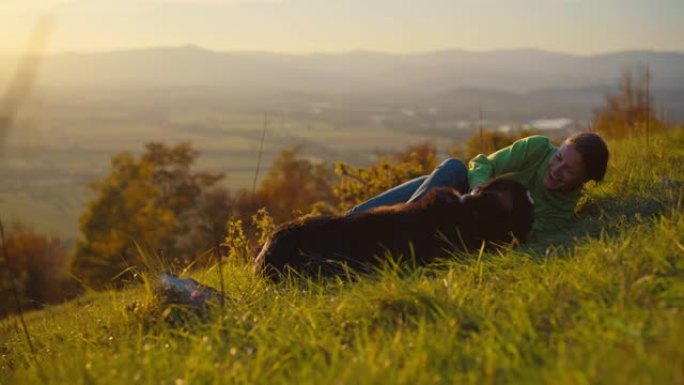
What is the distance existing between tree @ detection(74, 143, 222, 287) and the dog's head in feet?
91.0

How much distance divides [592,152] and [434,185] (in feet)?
4.15

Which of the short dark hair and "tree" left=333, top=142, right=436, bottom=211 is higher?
the short dark hair

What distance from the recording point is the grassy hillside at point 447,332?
2.77 m

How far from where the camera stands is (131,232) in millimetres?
35531

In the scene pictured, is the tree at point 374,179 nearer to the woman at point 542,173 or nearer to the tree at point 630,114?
the tree at point 630,114

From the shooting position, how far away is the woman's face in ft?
18.6

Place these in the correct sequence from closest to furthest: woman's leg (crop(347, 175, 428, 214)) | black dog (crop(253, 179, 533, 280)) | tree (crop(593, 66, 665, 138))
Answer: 1. black dog (crop(253, 179, 533, 280))
2. woman's leg (crop(347, 175, 428, 214))
3. tree (crop(593, 66, 665, 138))

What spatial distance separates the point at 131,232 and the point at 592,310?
34310 millimetres

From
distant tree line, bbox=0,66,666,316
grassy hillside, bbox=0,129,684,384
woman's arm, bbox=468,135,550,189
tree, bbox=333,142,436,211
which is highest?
woman's arm, bbox=468,135,550,189

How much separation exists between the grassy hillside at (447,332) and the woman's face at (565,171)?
3.09 ft

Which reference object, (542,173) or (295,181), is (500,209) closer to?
(542,173)

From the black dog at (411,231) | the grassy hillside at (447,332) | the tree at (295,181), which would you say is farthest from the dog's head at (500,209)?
the tree at (295,181)

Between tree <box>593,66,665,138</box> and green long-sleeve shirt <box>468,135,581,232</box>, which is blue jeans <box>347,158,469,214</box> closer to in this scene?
green long-sleeve shirt <box>468,135,581,232</box>

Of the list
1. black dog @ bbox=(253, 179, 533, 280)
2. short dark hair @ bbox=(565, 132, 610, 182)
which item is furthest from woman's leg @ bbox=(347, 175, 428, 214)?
short dark hair @ bbox=(565, 132, 610, 182)
